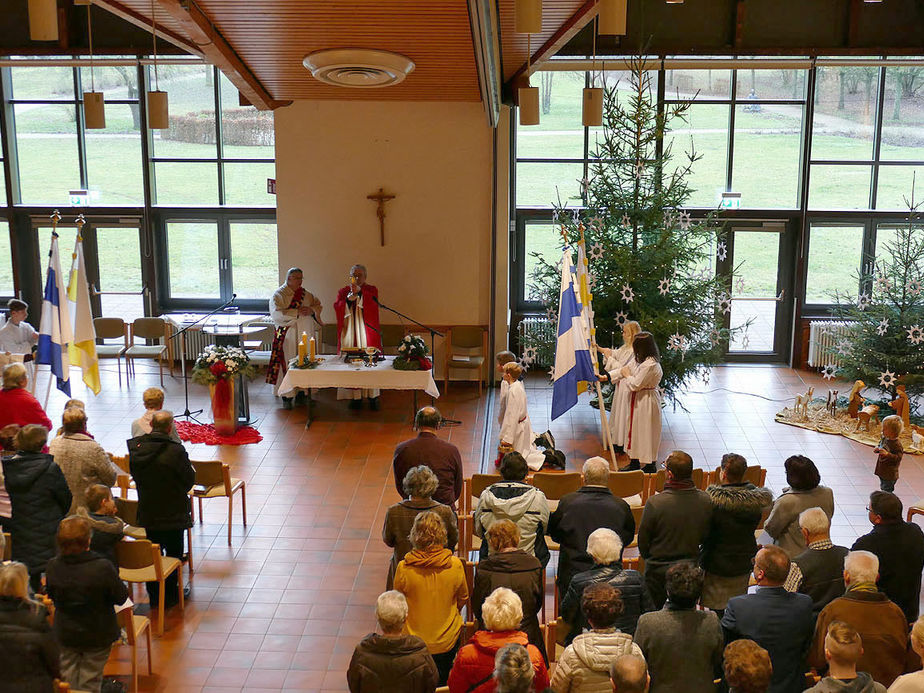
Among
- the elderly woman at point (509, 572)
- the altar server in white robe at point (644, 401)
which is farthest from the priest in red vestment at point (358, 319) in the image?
the elderly woman at point (509, 572)

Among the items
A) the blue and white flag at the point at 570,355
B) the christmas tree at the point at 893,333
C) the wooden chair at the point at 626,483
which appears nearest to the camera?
the wooden chair at the point at 626,483

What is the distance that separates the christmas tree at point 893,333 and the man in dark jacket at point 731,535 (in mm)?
6826

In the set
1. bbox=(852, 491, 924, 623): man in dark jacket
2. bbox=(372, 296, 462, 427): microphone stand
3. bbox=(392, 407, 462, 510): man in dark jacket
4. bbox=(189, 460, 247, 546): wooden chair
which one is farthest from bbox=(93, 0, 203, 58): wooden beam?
bbox=(852, 491, 924, 623): man in dark jacket

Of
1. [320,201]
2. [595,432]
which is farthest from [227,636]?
[320,201]

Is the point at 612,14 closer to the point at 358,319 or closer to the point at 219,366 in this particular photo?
the point at 219,366

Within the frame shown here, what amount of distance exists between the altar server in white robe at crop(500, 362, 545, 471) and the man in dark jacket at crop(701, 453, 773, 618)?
300 cm

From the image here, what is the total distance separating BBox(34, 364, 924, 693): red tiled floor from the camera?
6.50m

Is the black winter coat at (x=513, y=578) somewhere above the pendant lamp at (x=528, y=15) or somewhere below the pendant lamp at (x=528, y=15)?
below

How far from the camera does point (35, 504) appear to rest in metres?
6.23

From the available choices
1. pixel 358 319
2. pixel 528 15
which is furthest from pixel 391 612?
pixel 358 319

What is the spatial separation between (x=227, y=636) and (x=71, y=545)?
1.90 meters

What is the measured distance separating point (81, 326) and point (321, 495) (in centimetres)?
345

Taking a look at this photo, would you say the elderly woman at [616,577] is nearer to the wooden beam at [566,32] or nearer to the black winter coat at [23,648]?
the black winter coat at [23,648]

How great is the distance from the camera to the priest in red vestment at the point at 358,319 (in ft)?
41.4
